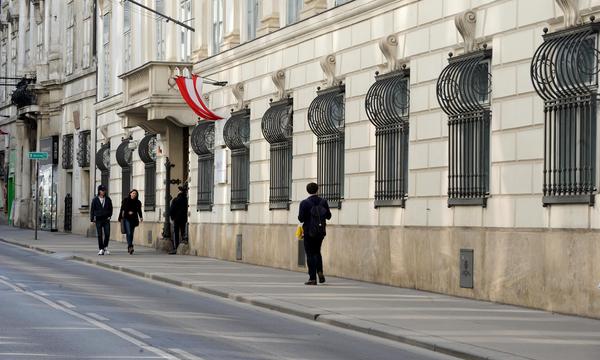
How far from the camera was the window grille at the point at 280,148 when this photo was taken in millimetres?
30031

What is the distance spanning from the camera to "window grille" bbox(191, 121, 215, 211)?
35.7 meters

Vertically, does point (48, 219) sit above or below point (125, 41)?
below

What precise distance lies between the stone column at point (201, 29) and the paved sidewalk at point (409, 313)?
795cm

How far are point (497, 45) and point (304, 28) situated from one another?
8538mm

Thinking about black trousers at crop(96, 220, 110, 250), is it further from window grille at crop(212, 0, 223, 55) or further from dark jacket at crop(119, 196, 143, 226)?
window grille at crop(212, 0, 223, 55)

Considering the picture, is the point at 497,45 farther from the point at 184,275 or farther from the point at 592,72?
the point at 184,275

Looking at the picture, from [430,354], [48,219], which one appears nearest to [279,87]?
[430,354]

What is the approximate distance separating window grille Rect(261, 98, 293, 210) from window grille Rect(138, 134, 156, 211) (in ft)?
38.1

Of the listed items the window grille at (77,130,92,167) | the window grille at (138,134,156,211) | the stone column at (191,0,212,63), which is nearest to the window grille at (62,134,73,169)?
the window grille at (77,130,92,167)

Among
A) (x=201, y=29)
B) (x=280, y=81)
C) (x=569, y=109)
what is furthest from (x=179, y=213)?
(x=569, y=109)

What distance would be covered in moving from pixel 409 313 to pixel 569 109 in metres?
3.41

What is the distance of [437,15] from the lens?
74.6 feet

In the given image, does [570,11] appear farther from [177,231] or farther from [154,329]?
[177,231]

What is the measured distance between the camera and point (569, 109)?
18.8 meters
